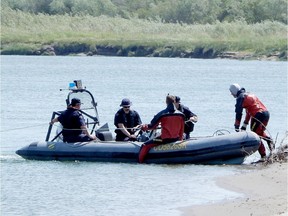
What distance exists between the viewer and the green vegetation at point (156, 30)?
5928 centimetres

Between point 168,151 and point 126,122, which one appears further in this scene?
point 126,122

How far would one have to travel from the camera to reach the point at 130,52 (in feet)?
200

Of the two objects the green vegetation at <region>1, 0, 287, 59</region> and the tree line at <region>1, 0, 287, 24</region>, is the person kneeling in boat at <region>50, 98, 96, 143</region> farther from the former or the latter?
the tree line at <region>1, 0, 287, 24</region>

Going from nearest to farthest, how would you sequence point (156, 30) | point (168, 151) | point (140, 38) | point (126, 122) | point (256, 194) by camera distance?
point (256, 194), point (168, 151), point (126, 122), point (140, 38), point (156, 30)

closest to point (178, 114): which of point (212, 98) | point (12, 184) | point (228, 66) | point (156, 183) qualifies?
point (156, 183)

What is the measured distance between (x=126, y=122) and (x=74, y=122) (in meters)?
0.88

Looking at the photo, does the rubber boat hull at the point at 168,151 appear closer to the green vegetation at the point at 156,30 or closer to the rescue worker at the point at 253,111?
the rescue worker at the point at 253,111

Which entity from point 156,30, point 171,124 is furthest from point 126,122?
point 156,30

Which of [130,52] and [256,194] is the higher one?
[256,194]

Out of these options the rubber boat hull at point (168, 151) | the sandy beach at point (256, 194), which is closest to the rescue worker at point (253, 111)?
the rubber boat hull at point (168, 151)

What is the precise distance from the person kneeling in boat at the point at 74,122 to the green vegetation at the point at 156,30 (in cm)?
3736

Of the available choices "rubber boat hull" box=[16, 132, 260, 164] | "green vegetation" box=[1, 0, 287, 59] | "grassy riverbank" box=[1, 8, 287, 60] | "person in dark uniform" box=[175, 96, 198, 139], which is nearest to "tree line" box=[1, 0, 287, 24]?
"green vegetation" box=[1, 0, 287, 59]

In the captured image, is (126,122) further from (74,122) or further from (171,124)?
(171,124)

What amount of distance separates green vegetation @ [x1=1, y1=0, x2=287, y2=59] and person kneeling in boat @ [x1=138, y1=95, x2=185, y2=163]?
3769 centimetres
